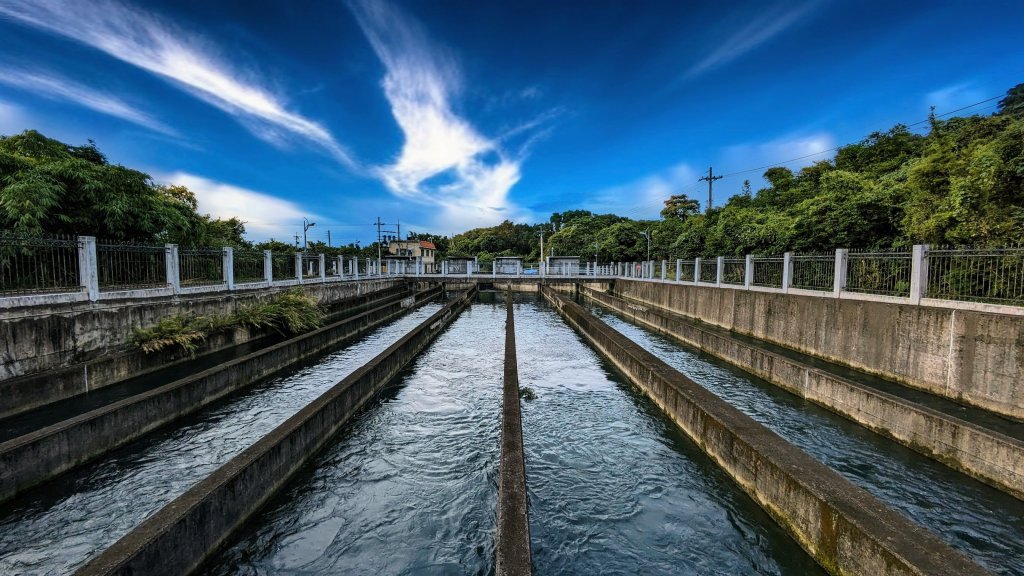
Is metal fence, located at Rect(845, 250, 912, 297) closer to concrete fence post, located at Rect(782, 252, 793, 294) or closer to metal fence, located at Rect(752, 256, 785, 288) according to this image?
concrete fence post, located at Rect(782, 252, 793, 294)

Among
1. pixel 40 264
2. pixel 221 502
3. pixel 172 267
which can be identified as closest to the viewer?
pixel 221 502

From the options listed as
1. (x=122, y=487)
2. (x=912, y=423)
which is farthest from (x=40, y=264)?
(x=912, y=423)

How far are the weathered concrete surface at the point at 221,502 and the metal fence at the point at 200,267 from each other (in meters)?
7.83

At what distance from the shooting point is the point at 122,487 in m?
4.48

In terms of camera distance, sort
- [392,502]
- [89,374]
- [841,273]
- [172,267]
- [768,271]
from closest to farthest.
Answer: [392,502] → [89,374] → [841,273] → [172,267] → [768,271]

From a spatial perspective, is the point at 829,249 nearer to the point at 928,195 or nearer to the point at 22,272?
the point at 928,195

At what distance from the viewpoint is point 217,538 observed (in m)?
3.49

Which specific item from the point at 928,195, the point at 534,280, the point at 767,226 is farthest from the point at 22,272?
the point at 534,280

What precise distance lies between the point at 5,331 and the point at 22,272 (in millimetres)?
2294

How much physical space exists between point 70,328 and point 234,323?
376 centimetres

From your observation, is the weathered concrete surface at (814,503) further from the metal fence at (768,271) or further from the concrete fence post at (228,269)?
the concrete fence post at (228,269)

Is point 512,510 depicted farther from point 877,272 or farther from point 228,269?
point 228,269

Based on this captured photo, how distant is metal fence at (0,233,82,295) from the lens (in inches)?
280

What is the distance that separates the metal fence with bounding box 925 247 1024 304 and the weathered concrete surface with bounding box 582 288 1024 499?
2.36 m
